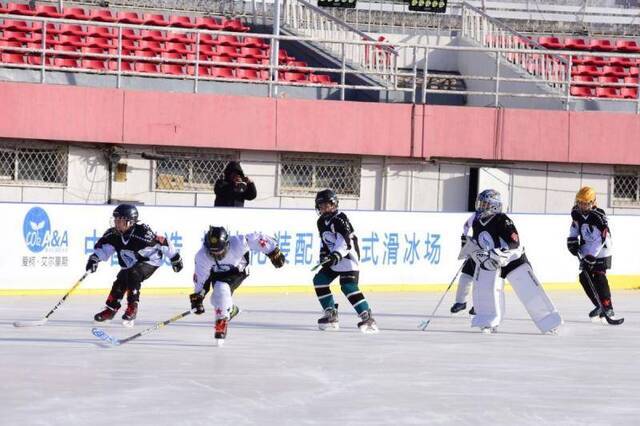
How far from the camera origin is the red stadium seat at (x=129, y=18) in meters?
23.1

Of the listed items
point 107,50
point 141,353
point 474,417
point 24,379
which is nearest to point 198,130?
point 107,50

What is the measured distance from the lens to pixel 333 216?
1276 cm

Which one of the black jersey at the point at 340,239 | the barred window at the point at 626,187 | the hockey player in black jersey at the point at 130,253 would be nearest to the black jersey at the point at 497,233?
the black jersey at the point at 340,239

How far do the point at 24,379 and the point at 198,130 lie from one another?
11.8 meters

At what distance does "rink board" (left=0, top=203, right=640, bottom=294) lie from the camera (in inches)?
631

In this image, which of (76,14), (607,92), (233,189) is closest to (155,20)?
(76,14)

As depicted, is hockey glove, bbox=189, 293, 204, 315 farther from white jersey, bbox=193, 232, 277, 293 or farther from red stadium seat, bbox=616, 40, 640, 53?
red stadium seat, bbox=616, 40, 640, 53

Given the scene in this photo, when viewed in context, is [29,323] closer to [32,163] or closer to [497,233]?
[497,233]

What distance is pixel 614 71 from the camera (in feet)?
83.5

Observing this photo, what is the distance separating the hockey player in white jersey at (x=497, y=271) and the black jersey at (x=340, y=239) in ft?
4.19

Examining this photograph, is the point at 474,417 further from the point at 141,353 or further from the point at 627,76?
the point at 627,76

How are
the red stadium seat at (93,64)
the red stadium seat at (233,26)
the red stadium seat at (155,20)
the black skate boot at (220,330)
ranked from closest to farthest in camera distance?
the black skate boot at (220,330) → the red stadium seat at (93,64) → the red stadium seat at (155,20) → the red stadium seat at (233,26)

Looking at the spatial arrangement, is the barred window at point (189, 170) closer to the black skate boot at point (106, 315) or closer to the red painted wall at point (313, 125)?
the red painted wall at point (313, 125)

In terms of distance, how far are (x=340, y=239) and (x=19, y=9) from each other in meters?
11.9
